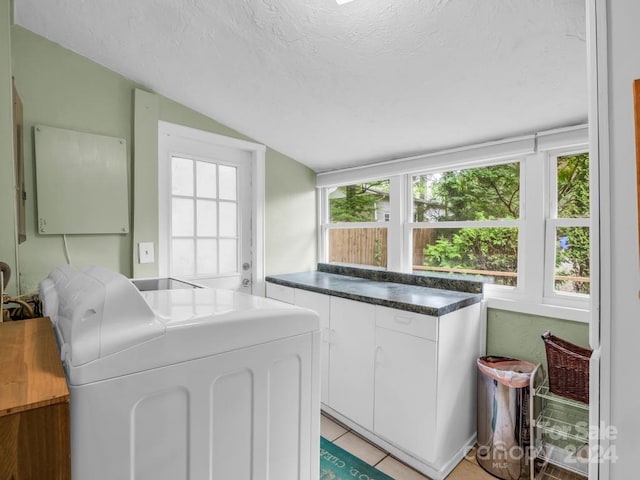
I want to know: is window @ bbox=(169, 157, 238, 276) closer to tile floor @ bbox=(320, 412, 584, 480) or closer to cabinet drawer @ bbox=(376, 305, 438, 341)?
cabinet drawer @ bbox=(376, 305, 438, 341)

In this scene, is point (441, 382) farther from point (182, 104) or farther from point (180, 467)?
point (182, 104)

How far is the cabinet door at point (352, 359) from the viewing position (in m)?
2.06

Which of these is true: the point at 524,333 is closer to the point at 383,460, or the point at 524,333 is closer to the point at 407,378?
the point at 407,378

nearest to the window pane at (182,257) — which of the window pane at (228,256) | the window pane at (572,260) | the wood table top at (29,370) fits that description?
the window pane at (228,256)

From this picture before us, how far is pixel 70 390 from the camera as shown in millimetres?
524

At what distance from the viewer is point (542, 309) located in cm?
195

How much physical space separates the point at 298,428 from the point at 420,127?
1878mm

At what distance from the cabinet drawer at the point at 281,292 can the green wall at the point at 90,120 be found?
36.1 inches

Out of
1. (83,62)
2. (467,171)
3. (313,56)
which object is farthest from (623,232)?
(83,62)

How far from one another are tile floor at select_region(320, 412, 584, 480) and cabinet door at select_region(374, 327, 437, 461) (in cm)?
11

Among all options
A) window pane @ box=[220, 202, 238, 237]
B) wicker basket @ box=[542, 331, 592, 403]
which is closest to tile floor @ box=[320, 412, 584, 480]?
wicker basket @ box=[542, 331, 592, 403]

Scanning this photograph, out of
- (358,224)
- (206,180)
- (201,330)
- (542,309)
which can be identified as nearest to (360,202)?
(358,224)

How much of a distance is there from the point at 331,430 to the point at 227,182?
6.50ft

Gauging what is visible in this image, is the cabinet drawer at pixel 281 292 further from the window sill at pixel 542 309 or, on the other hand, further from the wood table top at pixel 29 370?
Result: the wood table top at pixel 29 370
